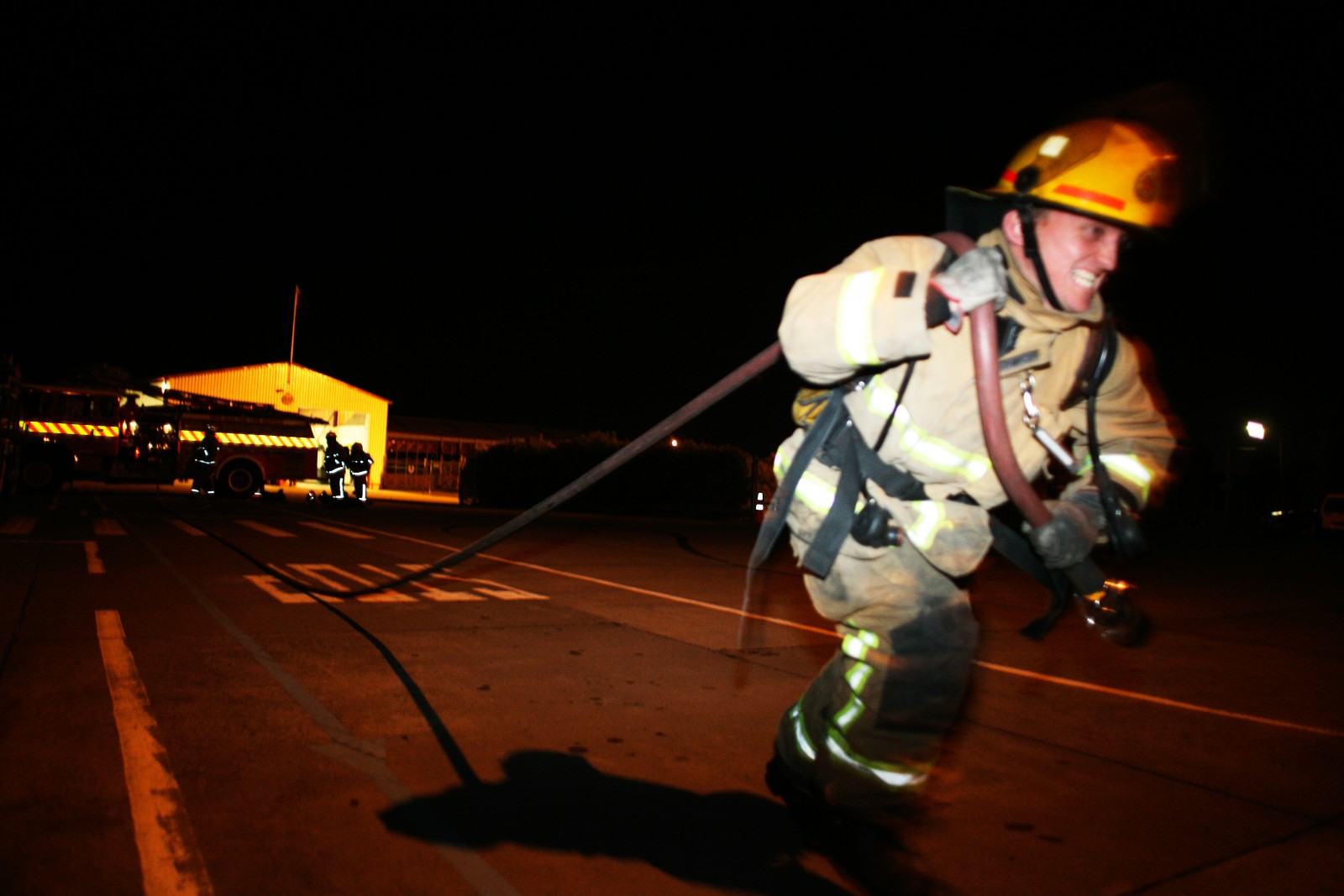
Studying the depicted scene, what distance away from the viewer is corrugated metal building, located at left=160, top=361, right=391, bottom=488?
3788 centimetres

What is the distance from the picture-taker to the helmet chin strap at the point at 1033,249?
2395 mm

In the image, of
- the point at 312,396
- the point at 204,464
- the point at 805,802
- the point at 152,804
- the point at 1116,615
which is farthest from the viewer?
the point at 312,396

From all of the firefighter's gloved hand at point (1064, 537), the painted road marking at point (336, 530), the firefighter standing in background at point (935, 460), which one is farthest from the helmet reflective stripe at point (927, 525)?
the painted road marking at point (336, 530)

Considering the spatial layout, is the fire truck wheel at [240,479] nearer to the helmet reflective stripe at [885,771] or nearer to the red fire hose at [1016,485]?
the helmet reflective stripe at [885,771]

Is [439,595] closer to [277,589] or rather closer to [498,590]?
[498,590]

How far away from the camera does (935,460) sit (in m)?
2.32

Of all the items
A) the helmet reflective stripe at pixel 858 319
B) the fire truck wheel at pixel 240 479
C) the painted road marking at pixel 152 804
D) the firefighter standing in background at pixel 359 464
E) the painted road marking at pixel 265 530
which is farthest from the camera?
the fire truck wheel at pixel 240 479

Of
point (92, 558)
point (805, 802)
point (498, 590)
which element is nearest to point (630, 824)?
point (805, 802)

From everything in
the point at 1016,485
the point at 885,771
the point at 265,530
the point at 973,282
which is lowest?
the point at 265,530

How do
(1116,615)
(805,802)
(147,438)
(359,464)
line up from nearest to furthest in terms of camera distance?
(1116,615) → (805,802) → (359,464) → (147,438)

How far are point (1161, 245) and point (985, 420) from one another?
0.90m

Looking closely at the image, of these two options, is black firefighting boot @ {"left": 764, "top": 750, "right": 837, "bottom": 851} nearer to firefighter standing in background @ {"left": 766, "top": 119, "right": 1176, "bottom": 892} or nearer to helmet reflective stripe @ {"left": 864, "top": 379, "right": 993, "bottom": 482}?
firefighter standing in background @ {"left": 766, "top": 119, "right": 1176, "bottom": 892}

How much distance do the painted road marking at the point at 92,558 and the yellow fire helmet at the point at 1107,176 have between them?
348 inches

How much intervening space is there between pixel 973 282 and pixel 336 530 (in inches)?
540
